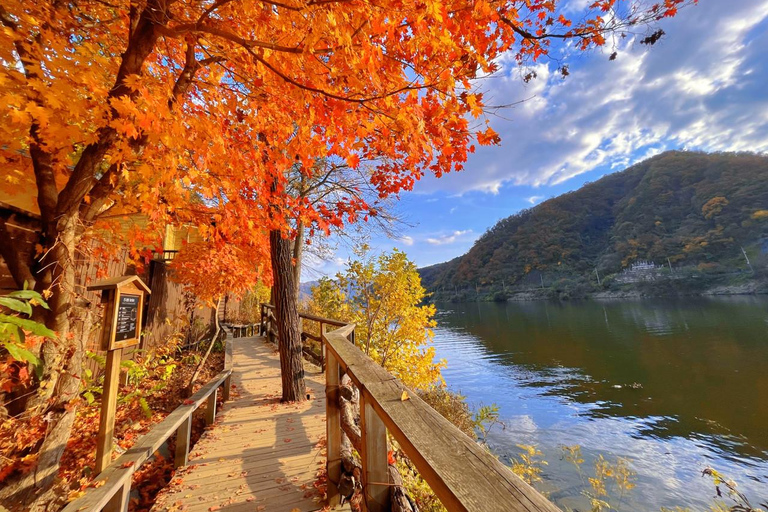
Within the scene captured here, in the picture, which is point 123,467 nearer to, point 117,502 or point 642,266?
point 117,502

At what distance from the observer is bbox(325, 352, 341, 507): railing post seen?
256 cm

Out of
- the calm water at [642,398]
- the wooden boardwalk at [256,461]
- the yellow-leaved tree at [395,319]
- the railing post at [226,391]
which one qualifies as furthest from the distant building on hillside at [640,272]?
the railing post at [226,391]

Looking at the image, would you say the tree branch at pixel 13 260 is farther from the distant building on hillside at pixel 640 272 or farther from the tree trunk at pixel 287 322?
the distant building on hillside at pixel 640 272

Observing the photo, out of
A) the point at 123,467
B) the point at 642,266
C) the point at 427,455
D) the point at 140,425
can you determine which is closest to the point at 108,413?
the point at 123,467

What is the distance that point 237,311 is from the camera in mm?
16797

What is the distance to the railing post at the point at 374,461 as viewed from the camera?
1563 mm

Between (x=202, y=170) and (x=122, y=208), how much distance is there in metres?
0.95

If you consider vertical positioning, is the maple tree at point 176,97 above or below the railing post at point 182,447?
above

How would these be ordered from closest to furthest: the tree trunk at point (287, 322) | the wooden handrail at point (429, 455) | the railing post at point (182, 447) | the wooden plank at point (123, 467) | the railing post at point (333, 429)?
the wooden handrail at point (429, 455)
the wooden plank at point (123, 467)
the railing post at point (333, 429)
the railing post at point (182, 447)
the tree trunk at point (287, 322)

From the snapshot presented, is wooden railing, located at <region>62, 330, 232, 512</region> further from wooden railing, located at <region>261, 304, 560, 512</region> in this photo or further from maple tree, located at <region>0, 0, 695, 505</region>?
wooden railing, located at <region>261, 304, 560, 512</region>

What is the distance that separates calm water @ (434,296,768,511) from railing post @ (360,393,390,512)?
694cm

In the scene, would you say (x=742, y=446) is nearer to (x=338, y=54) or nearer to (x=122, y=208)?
(x=338, y=54)

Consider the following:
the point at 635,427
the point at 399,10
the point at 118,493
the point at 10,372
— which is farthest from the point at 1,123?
the point at 635,427

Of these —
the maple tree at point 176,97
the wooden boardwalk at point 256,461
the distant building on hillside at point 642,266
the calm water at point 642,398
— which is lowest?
the calm water at point 642,398
